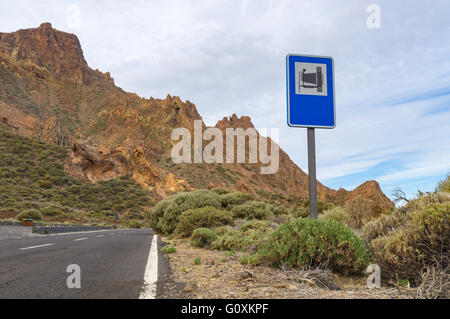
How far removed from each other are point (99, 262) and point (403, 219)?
20.0 feet

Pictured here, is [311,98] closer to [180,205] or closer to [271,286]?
[271,286]

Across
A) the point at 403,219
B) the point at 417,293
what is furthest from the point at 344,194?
the point at 417,293

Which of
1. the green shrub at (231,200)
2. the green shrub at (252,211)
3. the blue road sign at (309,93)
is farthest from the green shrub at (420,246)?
the green shrub at (231,200)

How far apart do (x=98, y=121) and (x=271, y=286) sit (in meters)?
92.0

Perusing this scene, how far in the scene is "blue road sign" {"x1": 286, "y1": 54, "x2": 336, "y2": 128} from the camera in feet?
18.7

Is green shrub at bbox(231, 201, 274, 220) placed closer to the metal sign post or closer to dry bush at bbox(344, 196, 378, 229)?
dry bush at bbox(344, 196, 378, 229)

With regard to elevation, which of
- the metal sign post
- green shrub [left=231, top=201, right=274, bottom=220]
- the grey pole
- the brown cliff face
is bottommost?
green shrub [left=231, top=201, right=274, bottom=220]

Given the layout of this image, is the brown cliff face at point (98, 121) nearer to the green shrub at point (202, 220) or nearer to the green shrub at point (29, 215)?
the green shrub at point (29, 215)

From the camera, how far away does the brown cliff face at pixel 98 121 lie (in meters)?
58.8

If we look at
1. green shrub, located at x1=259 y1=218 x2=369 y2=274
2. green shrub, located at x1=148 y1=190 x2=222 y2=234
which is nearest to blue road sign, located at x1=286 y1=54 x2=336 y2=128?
green shrub, located at x1=259 y1=218 x2=369 y2=274

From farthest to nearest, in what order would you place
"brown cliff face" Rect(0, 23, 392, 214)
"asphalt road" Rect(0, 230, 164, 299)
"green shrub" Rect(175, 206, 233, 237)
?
"brown cliff face" Rect(0, 23, 392, 214) < "green shrub" Rect(175, 206, 233, 237) < "asphalt road" Rect(0, 230, 164, 299)

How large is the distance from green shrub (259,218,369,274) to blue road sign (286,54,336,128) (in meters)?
1.80

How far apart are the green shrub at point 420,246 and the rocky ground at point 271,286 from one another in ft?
1.48

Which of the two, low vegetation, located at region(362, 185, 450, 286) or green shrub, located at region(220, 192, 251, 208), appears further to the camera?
green shrub, located at region(220, 192, 251, 208)
